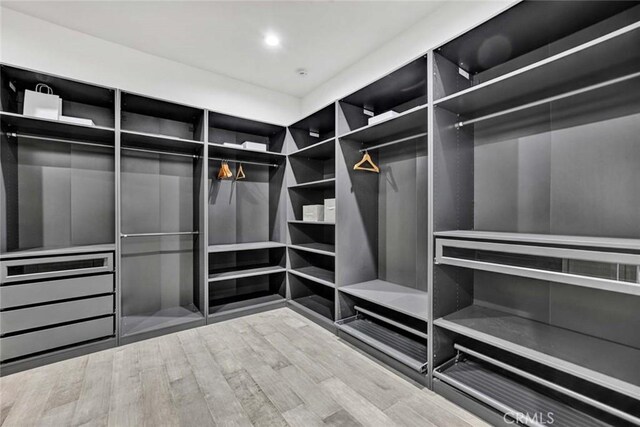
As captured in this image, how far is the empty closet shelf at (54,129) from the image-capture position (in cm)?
225

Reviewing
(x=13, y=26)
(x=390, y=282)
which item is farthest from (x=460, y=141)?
(x=13, y=26)

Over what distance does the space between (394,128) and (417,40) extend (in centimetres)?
91

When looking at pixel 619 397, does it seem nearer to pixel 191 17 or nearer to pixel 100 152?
pixel 191 17

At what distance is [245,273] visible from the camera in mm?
3285

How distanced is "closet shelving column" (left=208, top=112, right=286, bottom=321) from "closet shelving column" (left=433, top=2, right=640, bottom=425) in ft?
7.12

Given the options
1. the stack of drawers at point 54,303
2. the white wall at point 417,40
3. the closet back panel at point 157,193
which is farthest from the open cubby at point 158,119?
the white wall at point 417,40

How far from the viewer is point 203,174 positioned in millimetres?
2979

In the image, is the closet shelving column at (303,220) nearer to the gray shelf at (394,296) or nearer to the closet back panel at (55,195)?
the gray shelf at (394,296)

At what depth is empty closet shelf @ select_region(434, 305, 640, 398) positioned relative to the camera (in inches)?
50.3

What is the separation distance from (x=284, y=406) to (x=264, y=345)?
0.85m

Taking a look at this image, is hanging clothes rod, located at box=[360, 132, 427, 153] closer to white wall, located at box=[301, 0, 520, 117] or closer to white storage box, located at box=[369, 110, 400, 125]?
white storage box, located at box=[369, 110, 400, 125]

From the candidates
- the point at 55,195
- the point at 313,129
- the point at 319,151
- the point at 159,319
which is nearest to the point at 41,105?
the point at 55,195

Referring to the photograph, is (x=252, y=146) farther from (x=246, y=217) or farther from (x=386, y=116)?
(x=386, y=116)

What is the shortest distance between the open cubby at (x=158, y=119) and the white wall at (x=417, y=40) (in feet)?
5.59
